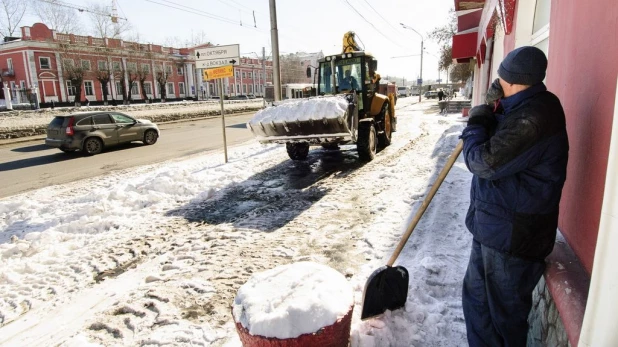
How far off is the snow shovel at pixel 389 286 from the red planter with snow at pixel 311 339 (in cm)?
62

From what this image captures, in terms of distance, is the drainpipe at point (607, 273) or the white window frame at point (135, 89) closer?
the drainpipe at point (607, 273)

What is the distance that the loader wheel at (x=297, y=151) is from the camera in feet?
31.8

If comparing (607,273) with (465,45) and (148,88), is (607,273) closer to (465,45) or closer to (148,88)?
(465,45)

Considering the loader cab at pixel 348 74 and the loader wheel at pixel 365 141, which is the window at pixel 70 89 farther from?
the loader wheel at pixel 365 141

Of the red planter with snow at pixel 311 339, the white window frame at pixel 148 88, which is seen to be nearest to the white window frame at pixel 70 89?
the white window frame at pixel 148 88

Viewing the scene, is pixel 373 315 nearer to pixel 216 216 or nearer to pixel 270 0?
pixel 216 216

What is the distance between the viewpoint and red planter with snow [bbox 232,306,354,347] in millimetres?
2014

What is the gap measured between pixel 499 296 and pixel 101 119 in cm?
1412

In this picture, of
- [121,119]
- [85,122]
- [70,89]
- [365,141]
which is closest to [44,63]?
[70,89]

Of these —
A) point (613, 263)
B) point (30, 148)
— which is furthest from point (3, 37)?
point (613, 263)

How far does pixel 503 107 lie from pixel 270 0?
1132cm

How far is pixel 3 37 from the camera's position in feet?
157

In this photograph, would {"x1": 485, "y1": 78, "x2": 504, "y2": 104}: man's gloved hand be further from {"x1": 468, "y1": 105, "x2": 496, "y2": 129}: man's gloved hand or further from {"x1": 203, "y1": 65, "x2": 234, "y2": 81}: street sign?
{"x1": 203, "y1": 65, "x2": 234, "y2": 81}: street sign

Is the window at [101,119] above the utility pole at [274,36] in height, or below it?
below
